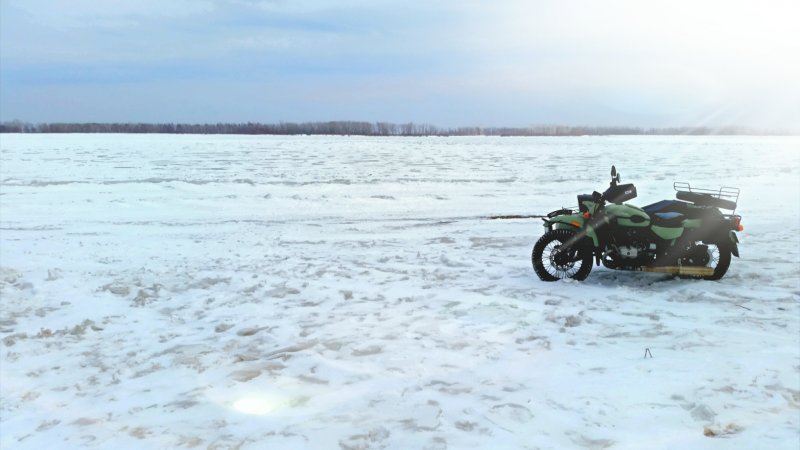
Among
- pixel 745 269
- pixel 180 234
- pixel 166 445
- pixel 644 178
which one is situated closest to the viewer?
pixel 166 445

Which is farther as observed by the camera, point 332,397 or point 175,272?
point 175,272

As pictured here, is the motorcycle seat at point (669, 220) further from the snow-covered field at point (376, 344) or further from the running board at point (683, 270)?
the snow-covered field at point (376, 344)

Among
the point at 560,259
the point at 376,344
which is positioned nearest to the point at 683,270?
the point at 560,259

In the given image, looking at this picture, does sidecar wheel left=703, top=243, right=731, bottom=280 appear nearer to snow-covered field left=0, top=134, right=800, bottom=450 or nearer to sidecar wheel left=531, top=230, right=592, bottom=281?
snow-covered field left=0, top=134, right=800, bottom=450

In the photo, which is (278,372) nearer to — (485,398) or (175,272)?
(485,398)

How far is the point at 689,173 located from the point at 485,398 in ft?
84.0

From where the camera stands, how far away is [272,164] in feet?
93.6

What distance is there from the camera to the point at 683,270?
23.5ft

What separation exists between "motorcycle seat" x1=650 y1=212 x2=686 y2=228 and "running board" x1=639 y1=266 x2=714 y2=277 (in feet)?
1.73

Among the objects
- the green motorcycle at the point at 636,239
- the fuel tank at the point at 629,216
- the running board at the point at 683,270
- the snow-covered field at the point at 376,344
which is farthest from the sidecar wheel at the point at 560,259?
the running board at the point at 683,270

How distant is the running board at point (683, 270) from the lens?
713 cm

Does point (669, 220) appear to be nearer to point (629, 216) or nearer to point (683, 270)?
point (629, 216)

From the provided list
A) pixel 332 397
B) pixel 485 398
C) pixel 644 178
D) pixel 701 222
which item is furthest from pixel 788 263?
pixel 644 178

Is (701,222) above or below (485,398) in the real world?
above
